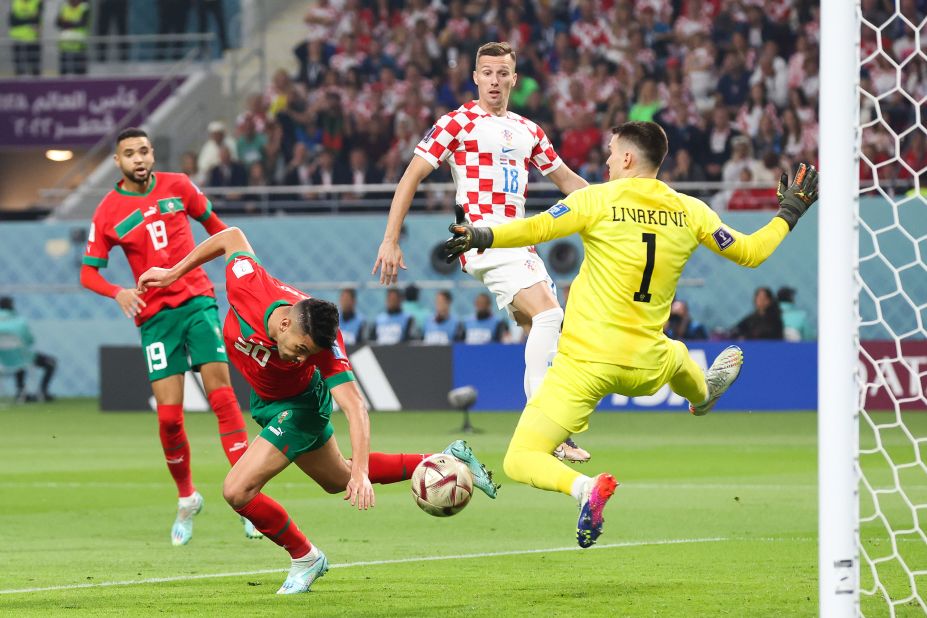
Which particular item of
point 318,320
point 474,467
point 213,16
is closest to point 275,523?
point 474,467

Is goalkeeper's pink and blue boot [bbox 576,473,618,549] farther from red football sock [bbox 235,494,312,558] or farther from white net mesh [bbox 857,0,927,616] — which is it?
white net mesh [bbox 857,0,927,616]

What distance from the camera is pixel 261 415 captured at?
24.1ft

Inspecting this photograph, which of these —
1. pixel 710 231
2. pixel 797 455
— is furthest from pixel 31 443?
pixel 710 231

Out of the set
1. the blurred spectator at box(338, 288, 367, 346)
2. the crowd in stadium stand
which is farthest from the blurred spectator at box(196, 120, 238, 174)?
the blurred spectator at box(338, 288, 367, 346)

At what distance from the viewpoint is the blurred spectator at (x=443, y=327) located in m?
19.6

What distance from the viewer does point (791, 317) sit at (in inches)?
760

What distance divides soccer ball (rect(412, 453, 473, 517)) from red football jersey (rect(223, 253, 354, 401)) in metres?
0.71

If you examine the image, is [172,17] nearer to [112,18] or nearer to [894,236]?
[112,18]

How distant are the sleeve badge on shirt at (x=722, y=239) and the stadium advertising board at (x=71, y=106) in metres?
18.4

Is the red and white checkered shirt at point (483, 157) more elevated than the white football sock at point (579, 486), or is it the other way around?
the red and white checkered shirt at point (483, 157)

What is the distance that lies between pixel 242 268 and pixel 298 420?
0.81 metres

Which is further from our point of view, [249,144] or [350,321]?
[249,144]

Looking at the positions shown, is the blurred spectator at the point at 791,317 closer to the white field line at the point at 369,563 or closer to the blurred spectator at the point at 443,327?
the blurred spectator at the point at 443,327

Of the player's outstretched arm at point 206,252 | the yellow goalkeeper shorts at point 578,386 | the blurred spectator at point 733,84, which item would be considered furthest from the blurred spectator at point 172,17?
the yellow goalkeeper shorts at point 578,386
